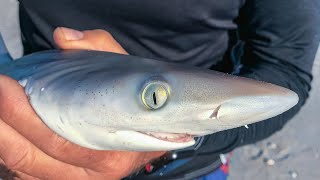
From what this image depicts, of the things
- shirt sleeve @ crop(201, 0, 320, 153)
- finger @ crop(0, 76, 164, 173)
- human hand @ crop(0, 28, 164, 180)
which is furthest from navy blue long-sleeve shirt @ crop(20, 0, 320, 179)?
finger @ crop(0, 76, 164, 173)

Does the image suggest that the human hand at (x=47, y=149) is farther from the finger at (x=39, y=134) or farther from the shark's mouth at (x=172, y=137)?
the shark's mouth at (x=172, y=137)

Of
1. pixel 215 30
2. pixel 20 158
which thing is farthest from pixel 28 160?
pixel 215 30

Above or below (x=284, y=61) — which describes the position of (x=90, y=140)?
above

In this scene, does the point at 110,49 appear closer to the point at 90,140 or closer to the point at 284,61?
the point at 90,140

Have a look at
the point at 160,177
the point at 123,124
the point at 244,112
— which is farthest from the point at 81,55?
the point at 160,177

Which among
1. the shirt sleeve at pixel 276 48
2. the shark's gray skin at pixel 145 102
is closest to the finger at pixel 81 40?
the shark's gray skin at pixel 145 102

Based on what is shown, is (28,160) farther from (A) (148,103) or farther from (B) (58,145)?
(A) (148,103)

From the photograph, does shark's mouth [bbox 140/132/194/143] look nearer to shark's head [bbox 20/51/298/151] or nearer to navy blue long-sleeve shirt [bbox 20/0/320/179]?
shark's head [bbox 20/51/298/151]
